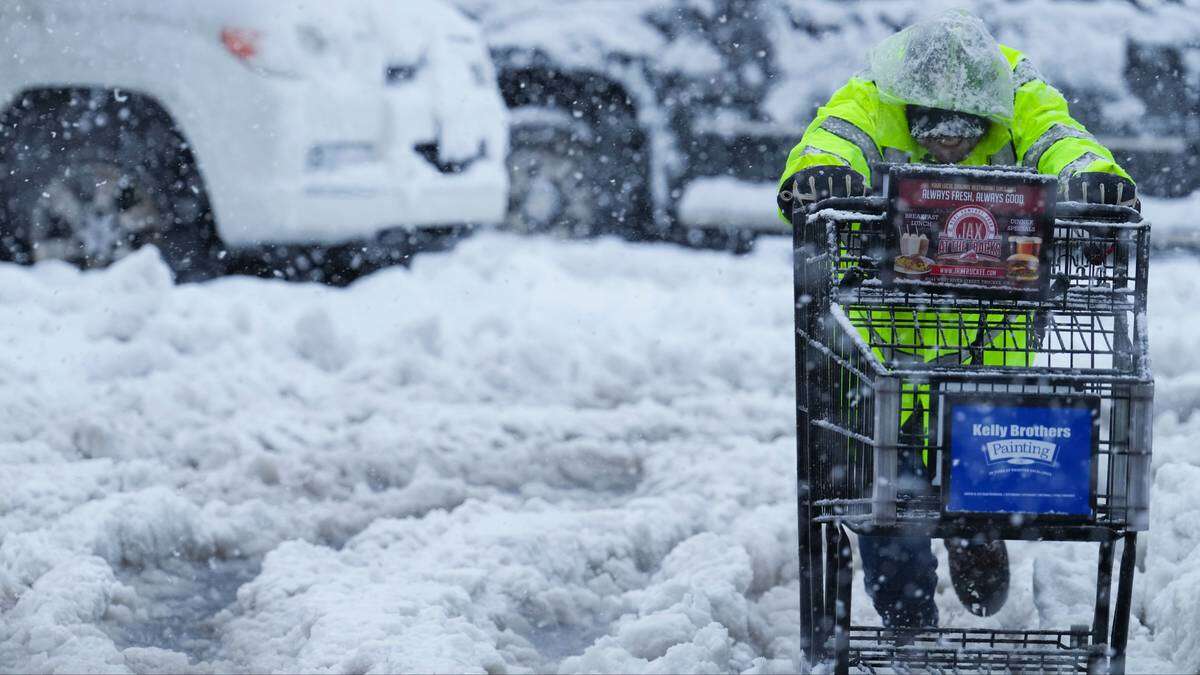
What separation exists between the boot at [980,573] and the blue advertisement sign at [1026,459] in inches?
39.0

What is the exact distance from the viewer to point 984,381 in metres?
Answer: 2.83

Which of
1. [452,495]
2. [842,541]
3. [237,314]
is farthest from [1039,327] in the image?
[237,314]

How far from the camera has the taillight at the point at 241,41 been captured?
22.9 feet

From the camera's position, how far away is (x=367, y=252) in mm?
8219

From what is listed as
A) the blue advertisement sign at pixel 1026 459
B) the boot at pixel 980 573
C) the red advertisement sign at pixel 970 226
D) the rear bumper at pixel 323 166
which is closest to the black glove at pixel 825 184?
the red advertisement sign at pixel 970 226

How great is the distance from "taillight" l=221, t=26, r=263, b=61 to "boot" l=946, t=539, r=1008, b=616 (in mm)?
4328

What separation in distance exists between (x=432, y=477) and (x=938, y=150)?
88.6 inches

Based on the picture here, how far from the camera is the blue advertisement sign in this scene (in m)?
2.83

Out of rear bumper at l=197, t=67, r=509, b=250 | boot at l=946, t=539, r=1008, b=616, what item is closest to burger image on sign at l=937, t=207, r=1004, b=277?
boot at l=946, t=539, r=1008, b=616

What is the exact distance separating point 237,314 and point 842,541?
3987 mm

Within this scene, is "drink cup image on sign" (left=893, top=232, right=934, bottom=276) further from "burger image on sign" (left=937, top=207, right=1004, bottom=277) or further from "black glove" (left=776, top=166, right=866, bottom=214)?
"black glove" (left=776, top=166, right=866, bottom=214)

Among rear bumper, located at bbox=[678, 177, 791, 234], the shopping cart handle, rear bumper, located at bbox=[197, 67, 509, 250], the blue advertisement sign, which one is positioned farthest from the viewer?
rear bumper, located at bbox=[678, 177, 791, 234]

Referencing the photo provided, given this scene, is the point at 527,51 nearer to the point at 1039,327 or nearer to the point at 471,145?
the point at 471,145

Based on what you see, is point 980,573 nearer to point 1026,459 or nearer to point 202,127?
point 1026,459
